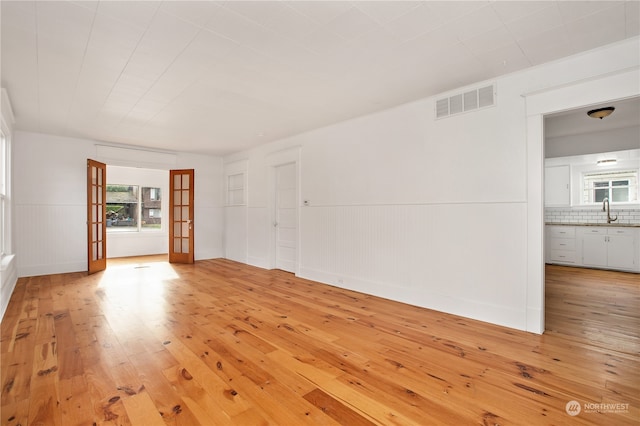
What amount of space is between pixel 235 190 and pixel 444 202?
214 inches

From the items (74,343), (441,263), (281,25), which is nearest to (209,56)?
(281,25)

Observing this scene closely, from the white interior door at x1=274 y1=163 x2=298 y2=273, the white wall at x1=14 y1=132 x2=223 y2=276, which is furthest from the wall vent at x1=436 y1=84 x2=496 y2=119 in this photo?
the white wall at x1=14 y1=132 x2=223 y2=276

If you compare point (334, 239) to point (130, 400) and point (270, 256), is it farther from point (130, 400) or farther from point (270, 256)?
point (130, 400)

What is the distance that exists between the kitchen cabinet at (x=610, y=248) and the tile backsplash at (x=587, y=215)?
18.3 inches

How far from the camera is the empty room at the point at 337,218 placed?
6.70 ft

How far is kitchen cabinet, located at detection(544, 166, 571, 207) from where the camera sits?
689cm

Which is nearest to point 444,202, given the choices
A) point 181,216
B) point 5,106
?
point 5,106

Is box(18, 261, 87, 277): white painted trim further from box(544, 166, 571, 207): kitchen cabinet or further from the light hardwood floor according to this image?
box(544, 166, 571, 207): kitchen cabinet

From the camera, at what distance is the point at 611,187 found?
644 cm

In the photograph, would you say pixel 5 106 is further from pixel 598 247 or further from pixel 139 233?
pixel 598 247

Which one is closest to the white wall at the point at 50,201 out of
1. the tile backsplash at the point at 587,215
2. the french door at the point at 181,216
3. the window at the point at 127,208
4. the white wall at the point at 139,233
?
the french door at the point at 181,216

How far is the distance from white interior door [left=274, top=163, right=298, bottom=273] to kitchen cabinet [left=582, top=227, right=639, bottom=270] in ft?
20.1

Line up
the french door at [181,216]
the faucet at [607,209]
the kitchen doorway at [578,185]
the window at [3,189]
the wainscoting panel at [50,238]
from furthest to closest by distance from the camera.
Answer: the french door at [181,216] < the faucet at [607,209] < the wainscoting panel at [50,238] < the kitchen doorway at [578,185] < the window at [3,189]

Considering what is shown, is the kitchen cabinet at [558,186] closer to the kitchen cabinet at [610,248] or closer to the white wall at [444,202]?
the kitchen cabinet at [610,248]
